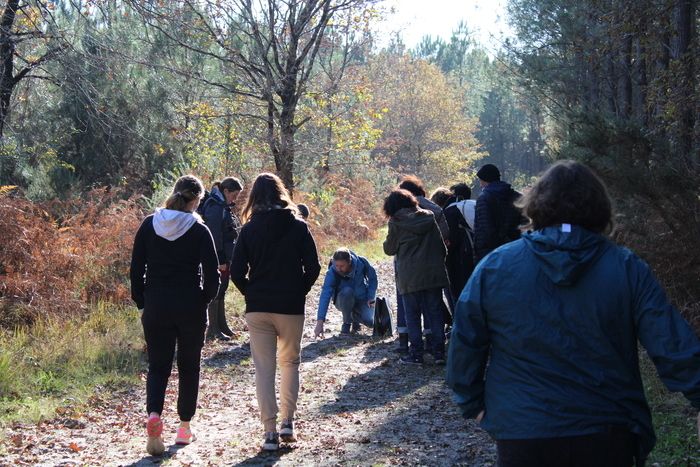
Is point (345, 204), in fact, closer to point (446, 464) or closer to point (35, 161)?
point (35, 161)

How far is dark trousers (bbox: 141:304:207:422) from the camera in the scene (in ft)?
19.8

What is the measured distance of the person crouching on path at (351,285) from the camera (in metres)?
10.9

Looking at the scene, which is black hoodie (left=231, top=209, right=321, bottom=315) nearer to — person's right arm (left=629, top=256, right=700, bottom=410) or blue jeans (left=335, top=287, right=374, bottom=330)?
person's right arm (left=629, top=256, right=700, bottom=410)

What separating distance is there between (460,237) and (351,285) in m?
1.93

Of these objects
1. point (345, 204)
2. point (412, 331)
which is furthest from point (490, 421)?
point (345, 204)

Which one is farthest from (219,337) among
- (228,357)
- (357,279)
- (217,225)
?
(357,279)

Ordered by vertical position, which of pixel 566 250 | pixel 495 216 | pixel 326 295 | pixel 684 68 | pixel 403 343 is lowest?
pixel 403 343

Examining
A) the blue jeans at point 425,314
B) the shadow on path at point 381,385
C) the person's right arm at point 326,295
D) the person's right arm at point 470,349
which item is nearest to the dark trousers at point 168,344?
the shadow on path at point 381,385

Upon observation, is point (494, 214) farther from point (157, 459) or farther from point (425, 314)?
point (157, 459)

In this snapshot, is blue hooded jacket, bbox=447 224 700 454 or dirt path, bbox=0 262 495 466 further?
dirt path, bbox=0 262 495 466

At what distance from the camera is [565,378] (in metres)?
2.85

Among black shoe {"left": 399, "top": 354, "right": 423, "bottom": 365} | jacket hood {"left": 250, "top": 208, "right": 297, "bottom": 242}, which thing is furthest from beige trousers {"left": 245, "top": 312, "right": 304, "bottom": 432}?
black shoe {"left": 399, "top": 354, "right": 423, "bottom": 365}

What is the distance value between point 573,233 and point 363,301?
8360 millimetres

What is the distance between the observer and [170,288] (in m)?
6.04
